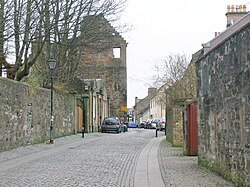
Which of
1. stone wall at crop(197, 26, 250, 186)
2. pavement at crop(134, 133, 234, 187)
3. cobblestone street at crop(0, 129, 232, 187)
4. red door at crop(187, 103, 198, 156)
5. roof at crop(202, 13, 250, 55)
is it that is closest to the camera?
stone wall at crop(197, 26, 250, 186)

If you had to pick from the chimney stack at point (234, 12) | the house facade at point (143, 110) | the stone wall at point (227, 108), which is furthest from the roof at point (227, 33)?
the house facade at point (143, 110)

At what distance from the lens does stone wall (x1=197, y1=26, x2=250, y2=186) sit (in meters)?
7.85

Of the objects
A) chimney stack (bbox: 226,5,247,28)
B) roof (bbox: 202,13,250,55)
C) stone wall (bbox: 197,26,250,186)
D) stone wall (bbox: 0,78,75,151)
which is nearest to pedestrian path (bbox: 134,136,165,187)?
stone wall (bbox: 197,26,250,186)

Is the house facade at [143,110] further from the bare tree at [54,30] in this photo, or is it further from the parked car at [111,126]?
the bare tree at [54,30]

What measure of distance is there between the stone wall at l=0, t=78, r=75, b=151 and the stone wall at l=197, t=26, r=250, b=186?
8.63m

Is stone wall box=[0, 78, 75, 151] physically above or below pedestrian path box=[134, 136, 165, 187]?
above

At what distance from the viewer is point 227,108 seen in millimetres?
9086

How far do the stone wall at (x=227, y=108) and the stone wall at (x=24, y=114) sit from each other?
8.63 m

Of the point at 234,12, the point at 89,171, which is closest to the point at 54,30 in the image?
the point at 234,12

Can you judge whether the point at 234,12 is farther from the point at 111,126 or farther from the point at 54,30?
the point at 111,126

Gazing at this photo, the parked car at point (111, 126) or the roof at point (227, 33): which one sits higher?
the roof at point (227, 33)

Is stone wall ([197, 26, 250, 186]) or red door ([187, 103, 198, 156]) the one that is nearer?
stone wall ([197, 26, 250, 186])

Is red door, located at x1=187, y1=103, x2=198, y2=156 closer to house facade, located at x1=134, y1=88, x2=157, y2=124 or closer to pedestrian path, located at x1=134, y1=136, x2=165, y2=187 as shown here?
pedestrian path, located at x1=134, y1=136, x2=165, y2=187

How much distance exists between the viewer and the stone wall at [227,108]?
785 centimetres
